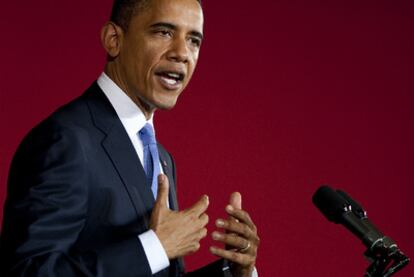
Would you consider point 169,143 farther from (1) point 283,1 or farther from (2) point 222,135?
(1) point 283,1

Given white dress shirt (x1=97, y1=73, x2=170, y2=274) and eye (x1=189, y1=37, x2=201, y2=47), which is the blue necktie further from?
eye (x1=189, y1=37, x2=201, y2=47)

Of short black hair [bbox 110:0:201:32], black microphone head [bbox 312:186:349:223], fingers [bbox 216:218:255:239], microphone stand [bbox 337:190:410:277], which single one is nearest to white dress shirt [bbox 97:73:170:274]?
short black hair [bbox 110:0:201:32]

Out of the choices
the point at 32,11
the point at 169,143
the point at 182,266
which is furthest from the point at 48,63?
the point at 182,266

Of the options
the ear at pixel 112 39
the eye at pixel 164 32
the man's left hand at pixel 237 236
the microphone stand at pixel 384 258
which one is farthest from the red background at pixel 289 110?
the microphone stand at pixel 384 258

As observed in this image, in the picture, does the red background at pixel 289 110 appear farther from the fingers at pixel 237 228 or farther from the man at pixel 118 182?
the fingers at pixel 237 228

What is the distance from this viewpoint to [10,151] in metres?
2.50

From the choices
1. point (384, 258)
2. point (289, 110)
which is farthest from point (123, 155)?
point (289, 110)

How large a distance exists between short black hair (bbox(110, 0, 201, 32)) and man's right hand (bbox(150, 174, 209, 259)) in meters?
0.42

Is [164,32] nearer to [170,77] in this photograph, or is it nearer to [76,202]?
[170,77]

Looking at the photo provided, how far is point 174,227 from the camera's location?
1444 mm

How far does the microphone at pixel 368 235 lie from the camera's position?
1.29 metres

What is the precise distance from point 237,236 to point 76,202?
365mm

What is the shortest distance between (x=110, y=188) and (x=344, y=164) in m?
1.65

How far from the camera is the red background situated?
2.65 meters
